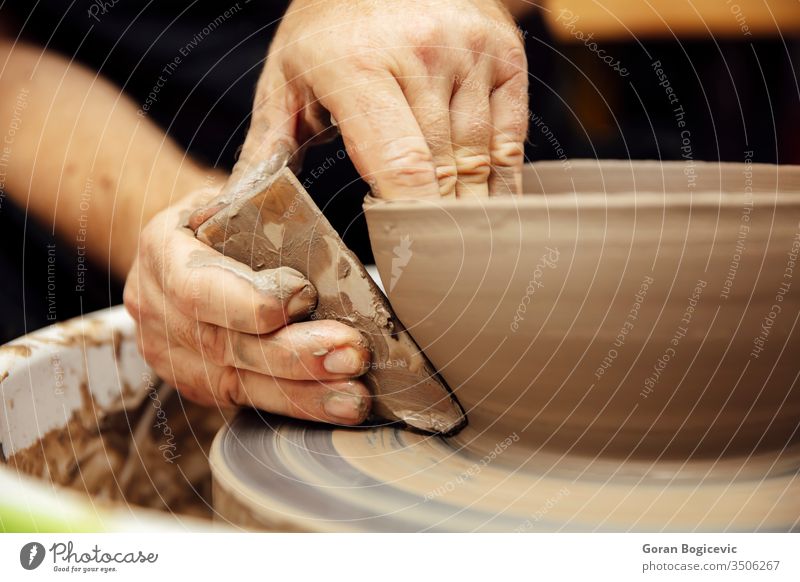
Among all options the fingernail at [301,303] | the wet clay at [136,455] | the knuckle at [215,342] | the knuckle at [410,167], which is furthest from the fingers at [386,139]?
the wet clay at [136,455]

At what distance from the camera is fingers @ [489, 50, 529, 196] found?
71cm

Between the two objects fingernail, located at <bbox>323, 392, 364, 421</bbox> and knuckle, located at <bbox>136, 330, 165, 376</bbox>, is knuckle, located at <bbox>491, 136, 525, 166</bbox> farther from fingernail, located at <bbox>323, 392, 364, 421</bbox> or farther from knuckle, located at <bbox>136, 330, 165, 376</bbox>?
knuckle, located at <bbox>136, 330, 165, 376</bbox>

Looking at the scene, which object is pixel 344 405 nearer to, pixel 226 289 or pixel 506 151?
pixel 226 289

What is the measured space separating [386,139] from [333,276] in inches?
5.4

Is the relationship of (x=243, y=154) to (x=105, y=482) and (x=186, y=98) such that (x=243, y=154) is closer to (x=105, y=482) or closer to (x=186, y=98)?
(x=186, y=98)

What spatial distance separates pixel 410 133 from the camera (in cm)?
61

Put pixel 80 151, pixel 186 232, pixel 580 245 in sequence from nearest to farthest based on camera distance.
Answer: pixel 580 245, pixel 186 232, pixel 80 151

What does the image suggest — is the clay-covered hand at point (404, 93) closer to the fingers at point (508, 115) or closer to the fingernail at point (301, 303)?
the fingers at point (508, 115)

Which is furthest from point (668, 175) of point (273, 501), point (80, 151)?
point (80, 151)

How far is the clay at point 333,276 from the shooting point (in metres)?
0.63

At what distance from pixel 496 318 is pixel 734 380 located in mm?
193

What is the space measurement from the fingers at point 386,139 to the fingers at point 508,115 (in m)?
0.12
